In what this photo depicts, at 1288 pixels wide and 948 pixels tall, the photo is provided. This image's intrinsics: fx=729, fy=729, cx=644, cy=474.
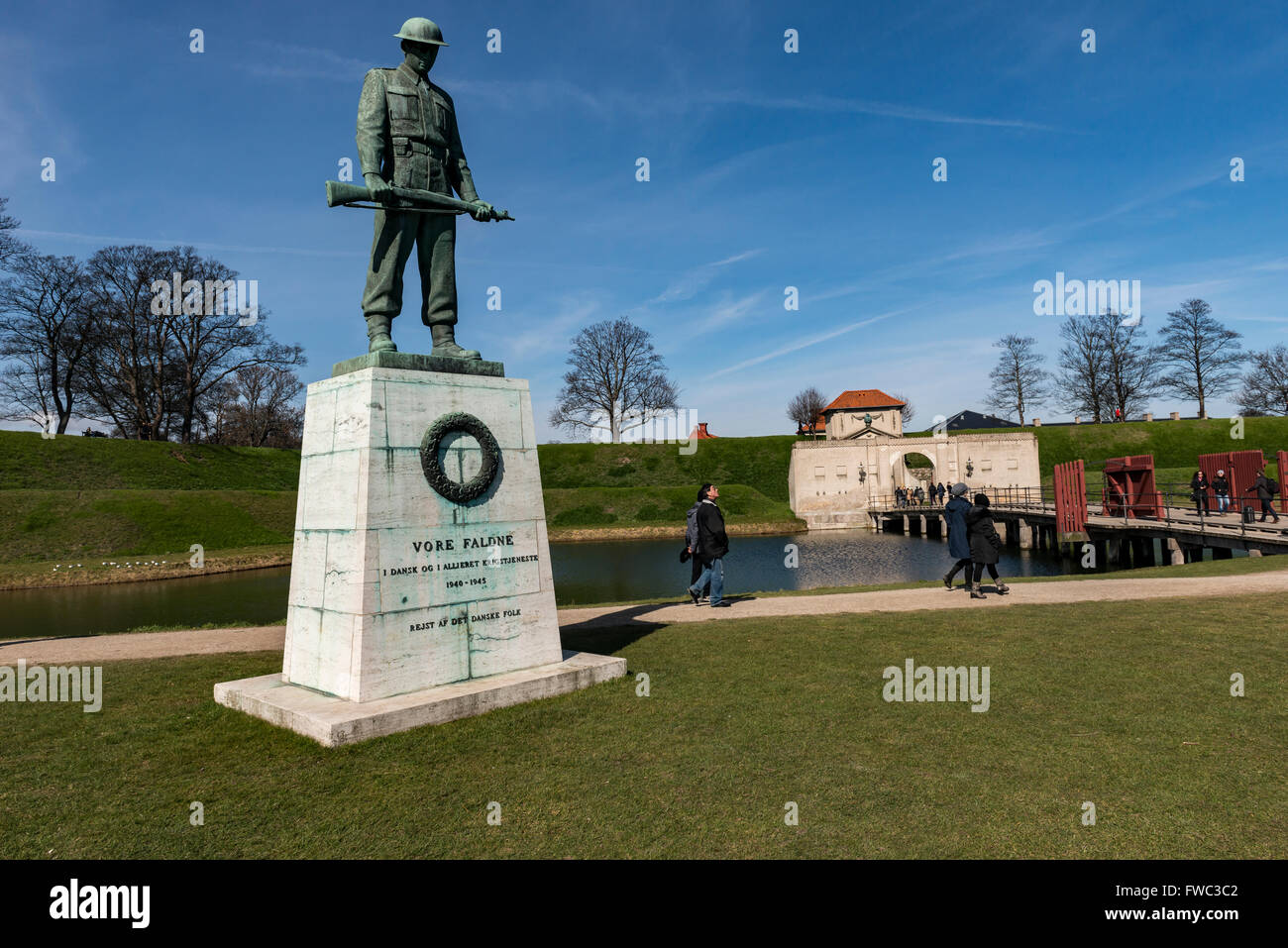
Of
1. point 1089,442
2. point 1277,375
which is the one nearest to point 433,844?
point 1089,442

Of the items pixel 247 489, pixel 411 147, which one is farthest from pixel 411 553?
pixel 247 489

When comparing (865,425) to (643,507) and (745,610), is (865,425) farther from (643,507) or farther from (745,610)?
(745,610)

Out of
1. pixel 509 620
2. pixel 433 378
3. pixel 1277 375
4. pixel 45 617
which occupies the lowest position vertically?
pixel 45 617

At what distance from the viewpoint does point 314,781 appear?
5277 millimetres

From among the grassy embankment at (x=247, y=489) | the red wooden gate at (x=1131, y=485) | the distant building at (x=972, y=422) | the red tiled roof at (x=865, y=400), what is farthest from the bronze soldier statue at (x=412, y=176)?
the distant building at (x=972, y=422)

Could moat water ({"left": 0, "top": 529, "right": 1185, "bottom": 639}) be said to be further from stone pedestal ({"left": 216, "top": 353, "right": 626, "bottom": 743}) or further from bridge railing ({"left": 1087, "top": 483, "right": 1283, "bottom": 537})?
stone pedestal ({"left": 216, "top": 353, "right": 626, "bottom": 743})

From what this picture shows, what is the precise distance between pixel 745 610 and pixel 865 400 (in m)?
81.1

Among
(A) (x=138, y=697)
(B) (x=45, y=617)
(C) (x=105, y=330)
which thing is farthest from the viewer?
(C) (x=105, y=330)

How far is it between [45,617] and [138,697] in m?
16.2

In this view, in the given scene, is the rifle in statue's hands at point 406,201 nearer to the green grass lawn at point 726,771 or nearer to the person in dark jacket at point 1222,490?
the green grass lawn at point 726,771

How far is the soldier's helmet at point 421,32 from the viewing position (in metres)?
8.08

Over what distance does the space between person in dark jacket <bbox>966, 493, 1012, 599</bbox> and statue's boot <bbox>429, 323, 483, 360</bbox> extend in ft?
31.1

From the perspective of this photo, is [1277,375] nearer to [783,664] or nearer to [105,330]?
[783,664]
